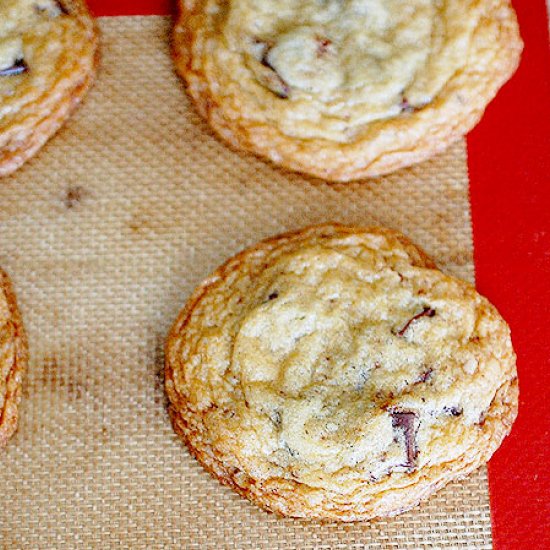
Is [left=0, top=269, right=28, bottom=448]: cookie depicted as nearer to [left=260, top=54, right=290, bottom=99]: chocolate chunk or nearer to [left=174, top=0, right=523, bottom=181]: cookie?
[left=174, top=0, right=523, bottom=181]: cookie

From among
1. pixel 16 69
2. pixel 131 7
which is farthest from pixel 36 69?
pixel 131 7

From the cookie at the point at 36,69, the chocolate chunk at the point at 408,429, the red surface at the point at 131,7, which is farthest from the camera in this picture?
the red surface at the point at 131,7

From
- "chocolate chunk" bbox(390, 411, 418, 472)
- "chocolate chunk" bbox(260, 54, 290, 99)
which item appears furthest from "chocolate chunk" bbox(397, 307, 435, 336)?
"chocolate chunk" bbox(260, 54, 290, 99)

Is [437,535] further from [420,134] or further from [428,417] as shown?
[420,134]

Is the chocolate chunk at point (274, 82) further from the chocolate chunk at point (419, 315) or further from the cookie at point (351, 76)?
the chocolate chunk at point (419, 315)

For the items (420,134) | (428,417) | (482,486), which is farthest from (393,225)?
(482,486)

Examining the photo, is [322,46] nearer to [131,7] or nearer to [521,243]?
[131,7]

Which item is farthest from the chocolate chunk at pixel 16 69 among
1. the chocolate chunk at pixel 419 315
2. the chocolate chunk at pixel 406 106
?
the chocolate chunk at pixel 419 315
